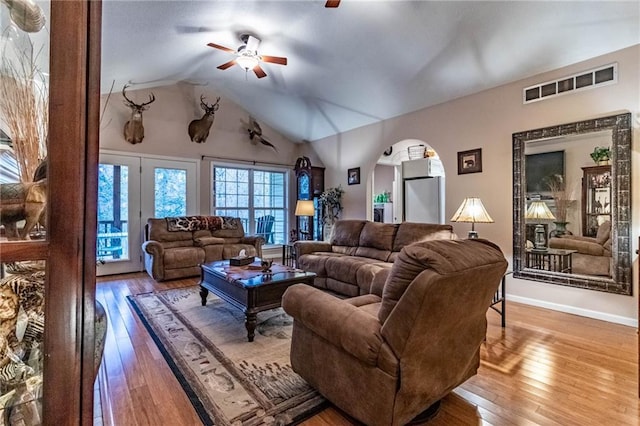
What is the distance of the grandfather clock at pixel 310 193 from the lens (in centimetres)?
637

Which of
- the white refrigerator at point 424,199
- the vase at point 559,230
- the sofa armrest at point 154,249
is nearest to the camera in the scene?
the vase at point 559,230

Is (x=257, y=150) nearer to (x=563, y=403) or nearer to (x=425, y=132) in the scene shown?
(x=425, y=132)

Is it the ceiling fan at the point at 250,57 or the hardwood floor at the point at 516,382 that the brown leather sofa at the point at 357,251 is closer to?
the hardwood floor at the point at 516,382

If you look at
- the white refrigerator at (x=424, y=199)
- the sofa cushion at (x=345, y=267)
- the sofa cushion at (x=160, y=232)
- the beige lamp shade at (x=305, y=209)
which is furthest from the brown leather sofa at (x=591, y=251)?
the sofa cushion at (x=160, y=232)

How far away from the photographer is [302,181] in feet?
21.7

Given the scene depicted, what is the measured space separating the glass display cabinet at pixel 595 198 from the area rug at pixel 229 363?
340 cm

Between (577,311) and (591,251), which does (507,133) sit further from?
(577,311)

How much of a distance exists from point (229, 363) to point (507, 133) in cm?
407

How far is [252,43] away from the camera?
149 inches

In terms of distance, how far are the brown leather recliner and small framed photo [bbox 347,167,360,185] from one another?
4.46 meters

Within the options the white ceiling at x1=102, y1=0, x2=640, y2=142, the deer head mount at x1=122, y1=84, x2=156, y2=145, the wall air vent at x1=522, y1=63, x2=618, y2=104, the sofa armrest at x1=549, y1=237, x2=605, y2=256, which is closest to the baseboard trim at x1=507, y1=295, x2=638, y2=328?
the sofa armrest at x1=549, y1=237, x2=605, y2=256

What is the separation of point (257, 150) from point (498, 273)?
5.96 m

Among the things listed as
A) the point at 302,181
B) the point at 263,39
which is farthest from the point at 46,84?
the point at 302,181

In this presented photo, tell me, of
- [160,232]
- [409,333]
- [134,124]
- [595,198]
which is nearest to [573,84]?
[595,198]
